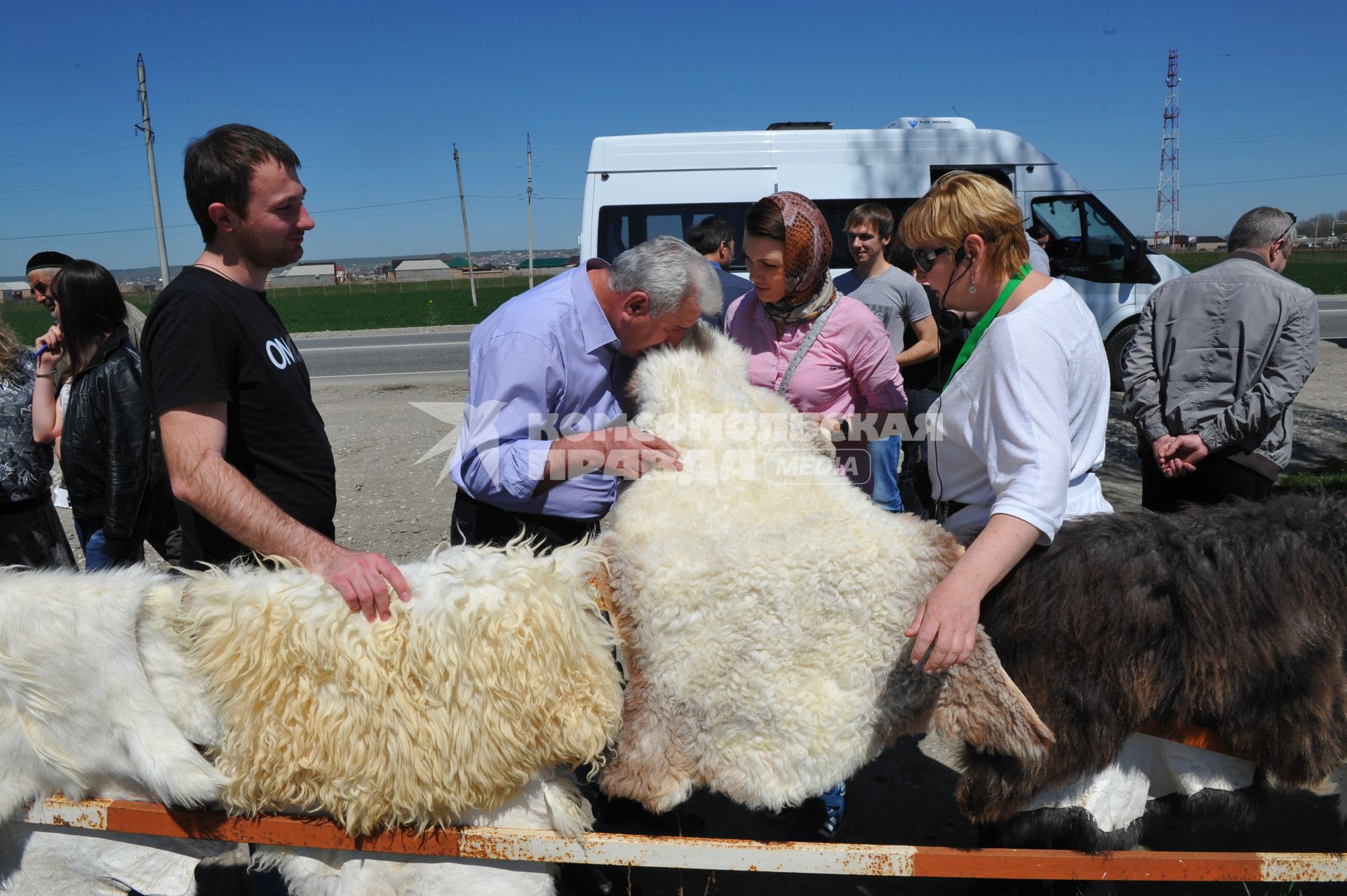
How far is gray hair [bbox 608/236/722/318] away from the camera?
2.13 m

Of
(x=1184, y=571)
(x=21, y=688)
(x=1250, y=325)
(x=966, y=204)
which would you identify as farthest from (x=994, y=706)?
(x=1250, y=325)

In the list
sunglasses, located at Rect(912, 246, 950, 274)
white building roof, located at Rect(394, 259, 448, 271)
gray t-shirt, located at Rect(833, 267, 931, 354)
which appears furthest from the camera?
white building roof, located at Rect(394, 259, 448, 271)

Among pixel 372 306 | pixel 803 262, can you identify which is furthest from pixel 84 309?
pixel 372 306

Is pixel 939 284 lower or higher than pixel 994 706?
higher

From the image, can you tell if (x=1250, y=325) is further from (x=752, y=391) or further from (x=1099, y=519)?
(x=752, y=391)

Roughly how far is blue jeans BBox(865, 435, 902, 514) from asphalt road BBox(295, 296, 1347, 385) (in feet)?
29.2

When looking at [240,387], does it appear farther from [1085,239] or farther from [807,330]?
[1085,239]

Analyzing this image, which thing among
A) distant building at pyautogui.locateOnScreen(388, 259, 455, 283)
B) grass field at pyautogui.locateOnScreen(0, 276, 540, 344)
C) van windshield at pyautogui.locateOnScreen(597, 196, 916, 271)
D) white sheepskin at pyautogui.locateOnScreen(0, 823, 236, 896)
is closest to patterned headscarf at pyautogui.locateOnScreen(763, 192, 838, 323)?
white sheepskin at pyautogui.locateOnScreen(0, 823, 236, 896)

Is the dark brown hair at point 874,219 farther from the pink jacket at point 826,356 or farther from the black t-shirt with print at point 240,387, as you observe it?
the black t-shirt with print at point 240,387

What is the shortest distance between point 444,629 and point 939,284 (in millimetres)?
1351

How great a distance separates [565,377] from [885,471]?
1.98 meters

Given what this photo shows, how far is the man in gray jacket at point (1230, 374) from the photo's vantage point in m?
3.17

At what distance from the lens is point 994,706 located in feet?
5.54

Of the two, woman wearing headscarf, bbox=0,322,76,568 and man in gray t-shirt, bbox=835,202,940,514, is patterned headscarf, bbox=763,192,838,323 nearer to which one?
man in gray t-shirt, bbox=835,202,940,514
